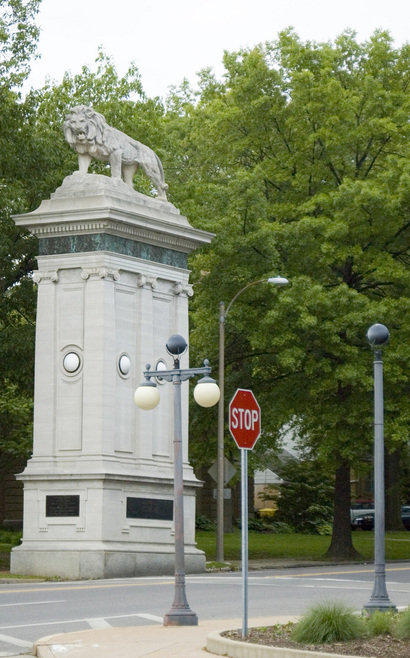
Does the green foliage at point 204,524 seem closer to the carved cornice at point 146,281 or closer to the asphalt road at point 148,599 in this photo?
the carved cornice at point 146,281

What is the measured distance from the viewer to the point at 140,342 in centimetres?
3369

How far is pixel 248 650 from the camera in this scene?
A: 1409 cm

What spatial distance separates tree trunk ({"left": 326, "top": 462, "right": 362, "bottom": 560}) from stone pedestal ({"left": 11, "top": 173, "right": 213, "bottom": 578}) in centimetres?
902

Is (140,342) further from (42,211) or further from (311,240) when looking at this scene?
(311,240)

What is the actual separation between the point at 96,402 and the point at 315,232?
11143mm

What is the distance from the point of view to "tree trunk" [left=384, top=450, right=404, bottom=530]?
6019cm

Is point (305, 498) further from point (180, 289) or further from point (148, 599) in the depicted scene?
point (148, 599)

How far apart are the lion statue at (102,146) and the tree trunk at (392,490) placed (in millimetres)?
26852

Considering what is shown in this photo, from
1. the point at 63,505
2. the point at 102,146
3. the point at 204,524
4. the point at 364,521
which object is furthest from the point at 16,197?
the point at 364,521

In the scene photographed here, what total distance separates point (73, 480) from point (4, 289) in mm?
8013

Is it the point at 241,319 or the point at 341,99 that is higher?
the point at 341,99

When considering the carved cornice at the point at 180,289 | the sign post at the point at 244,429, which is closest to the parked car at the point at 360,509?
the carved cornice at the point at 180,289

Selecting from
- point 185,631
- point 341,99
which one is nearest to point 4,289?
point 341,99

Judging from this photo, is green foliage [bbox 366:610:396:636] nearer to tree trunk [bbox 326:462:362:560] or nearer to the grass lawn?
the grass lawn
